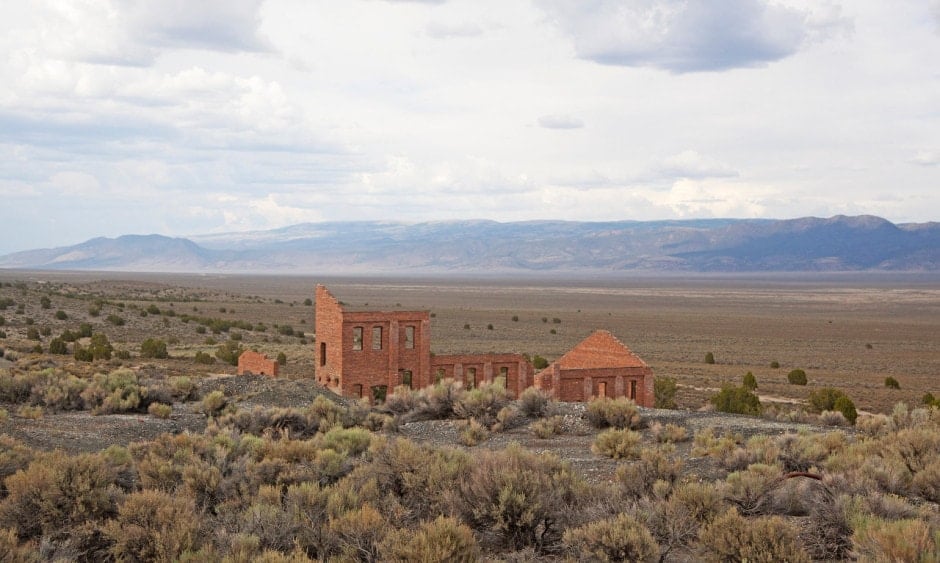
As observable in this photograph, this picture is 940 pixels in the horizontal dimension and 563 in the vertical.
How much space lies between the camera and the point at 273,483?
1148 cm

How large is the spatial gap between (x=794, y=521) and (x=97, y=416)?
15043 millimetres

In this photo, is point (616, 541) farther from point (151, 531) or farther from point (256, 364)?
point (256, 364)

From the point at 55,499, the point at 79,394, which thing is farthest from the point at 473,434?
the point at 79,394

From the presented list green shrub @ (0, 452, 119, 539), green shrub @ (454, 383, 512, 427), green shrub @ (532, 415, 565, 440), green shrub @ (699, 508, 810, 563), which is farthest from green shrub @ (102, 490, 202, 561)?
green shrub @ (454, 383, 512, 427)

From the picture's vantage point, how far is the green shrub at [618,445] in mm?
14414

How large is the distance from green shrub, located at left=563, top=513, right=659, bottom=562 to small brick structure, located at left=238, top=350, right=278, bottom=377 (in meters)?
25.7

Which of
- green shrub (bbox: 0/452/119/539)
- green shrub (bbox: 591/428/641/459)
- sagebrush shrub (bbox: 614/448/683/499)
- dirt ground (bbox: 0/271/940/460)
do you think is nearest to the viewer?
green shrub (bbox: 0/452/119/539)

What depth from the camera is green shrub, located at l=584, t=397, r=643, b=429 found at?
18266 mm

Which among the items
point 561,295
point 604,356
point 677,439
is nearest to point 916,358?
point 604,356

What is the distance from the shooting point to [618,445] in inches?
570

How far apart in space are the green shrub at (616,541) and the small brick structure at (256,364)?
25.7 m

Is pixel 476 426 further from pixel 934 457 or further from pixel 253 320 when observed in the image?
pixel 253 320

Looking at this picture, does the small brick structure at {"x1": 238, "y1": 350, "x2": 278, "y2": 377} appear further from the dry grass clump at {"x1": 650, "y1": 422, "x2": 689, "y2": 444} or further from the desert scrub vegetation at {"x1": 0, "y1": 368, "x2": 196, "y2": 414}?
the dry grass clump at {"x1": 650, "y1": 422, "x2": 689, "y2": 444}

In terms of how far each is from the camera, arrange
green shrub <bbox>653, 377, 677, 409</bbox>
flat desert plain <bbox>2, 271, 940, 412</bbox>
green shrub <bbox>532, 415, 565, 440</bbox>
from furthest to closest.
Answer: flat desert plain <bbox>2, 271, 940, 412</bbox>
green shrub <bbox>653, 377, 677, 409</bbox>
green shrub <bbox>532, 415, 565, 440</bbox>
